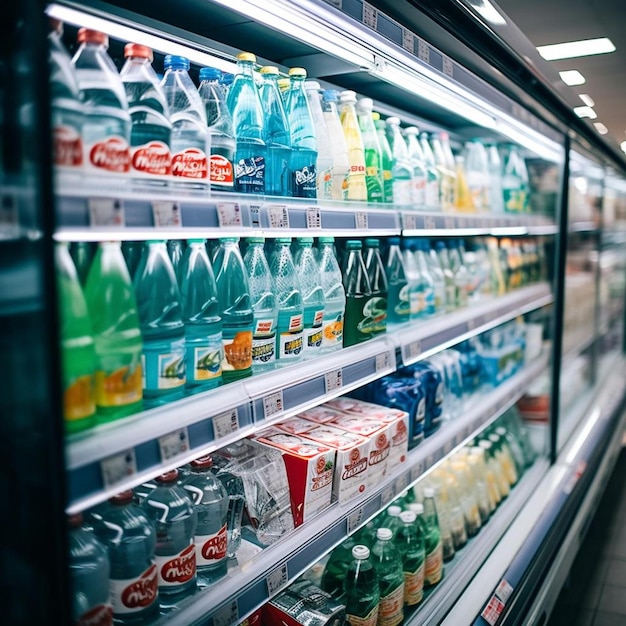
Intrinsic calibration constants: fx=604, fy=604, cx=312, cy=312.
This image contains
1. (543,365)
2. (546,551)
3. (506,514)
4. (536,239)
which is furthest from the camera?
(536,239)

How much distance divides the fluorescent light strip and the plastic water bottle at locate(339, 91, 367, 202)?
715 mm

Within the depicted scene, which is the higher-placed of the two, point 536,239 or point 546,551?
point 536,239

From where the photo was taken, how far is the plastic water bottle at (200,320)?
1.28 metres

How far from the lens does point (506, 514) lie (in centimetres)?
272

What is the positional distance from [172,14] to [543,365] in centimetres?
272

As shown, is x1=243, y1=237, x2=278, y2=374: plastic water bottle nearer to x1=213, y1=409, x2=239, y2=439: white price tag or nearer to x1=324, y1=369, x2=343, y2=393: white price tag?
x1=324, y1=369, x2=343, y2=393: white price tag

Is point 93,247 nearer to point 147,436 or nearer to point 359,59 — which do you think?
point 147,436

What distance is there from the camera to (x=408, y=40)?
63.3 inches

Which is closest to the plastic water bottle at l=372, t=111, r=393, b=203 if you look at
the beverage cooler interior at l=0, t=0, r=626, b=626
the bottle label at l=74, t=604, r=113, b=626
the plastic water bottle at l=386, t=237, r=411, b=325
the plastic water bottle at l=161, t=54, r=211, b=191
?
the beverage cooler interior at l=0, t=0, r=626, b=626

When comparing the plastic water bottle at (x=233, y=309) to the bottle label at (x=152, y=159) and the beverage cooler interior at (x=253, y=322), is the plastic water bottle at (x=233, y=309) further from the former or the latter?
the bottle label at (x=152, y=159)

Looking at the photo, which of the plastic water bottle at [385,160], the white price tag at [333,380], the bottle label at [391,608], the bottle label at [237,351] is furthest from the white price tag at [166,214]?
the bottle label at [391,608]

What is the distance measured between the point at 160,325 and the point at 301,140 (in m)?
0.69

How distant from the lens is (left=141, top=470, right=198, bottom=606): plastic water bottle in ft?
4.12

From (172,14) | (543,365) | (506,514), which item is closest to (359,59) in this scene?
(172,14)
